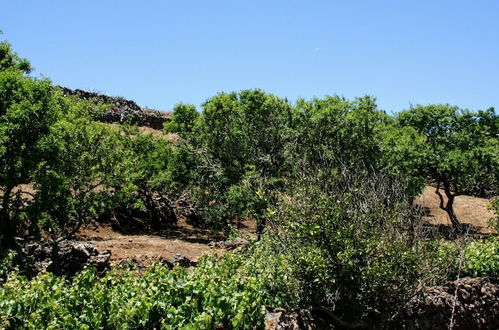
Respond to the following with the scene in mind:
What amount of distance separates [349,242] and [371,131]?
13.5 m

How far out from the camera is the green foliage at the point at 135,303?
19.0 feet

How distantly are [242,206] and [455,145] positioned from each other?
13.7 m

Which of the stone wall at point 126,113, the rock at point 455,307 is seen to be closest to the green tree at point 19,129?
the rock at point 455,307

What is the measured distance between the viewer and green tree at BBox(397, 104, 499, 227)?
24.5 m

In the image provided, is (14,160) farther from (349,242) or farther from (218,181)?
(218,181)

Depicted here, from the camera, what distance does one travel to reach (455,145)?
2573 centimetres

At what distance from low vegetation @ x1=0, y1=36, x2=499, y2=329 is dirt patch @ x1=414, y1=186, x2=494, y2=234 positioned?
21.0ft

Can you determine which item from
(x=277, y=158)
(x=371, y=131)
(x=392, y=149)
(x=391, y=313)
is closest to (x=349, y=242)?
(x=391, y=313)

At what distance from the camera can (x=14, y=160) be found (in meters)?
11.0

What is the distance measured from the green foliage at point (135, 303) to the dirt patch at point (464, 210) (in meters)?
25.3

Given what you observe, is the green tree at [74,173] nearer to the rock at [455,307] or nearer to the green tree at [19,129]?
the green tree at [19,129]

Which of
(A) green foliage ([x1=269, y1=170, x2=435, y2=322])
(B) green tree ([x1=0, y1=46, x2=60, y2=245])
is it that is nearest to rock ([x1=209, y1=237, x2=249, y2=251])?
(B) green tree ([x1=0, y1=46, x2=60, y2=245])

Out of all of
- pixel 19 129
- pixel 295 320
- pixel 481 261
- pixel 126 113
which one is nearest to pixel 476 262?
pixel 481 261

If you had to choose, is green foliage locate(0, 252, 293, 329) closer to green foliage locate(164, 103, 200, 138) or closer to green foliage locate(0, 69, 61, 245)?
green foliage locate(0, 69, 61, 245)
